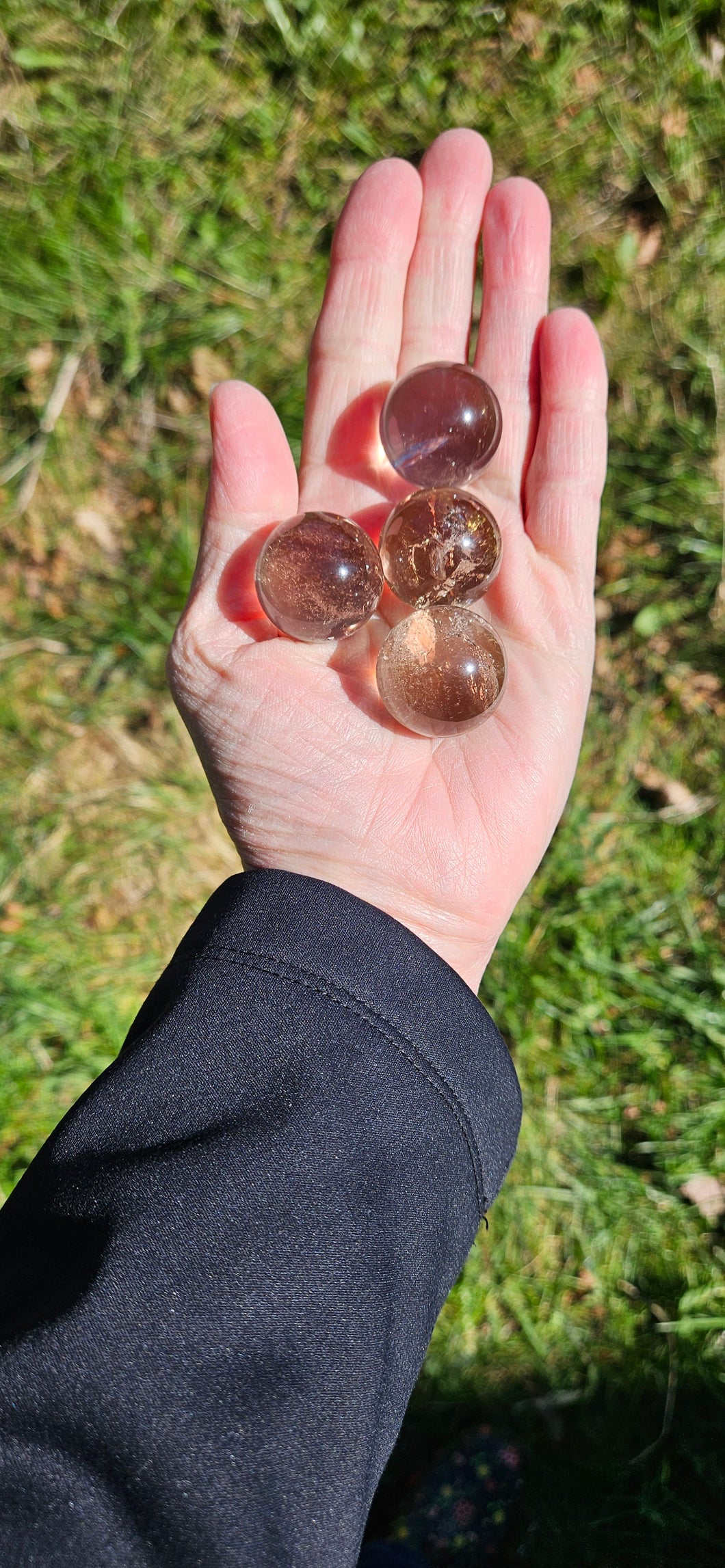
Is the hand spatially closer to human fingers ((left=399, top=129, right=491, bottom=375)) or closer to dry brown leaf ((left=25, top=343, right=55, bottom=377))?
human fingers ((left=399, top=129, right=491, bottom=375))

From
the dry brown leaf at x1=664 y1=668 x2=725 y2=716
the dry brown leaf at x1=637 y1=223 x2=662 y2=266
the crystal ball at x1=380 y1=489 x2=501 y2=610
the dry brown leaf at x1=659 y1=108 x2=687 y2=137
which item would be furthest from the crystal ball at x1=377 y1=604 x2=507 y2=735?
the dry brown leaf at x1=659 y1=108 x2=687 y2=137

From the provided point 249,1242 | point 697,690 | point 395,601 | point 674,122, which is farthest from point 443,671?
point 674,122

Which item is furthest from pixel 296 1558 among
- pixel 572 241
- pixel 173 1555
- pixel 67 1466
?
pixel 572 241

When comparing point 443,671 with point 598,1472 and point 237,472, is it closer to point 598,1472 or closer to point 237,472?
point 237,472

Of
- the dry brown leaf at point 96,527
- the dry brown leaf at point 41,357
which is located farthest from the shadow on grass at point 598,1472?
the dry brown leaf at point 41,357

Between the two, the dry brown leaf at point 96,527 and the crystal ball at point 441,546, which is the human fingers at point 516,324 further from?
the dry brown leaf at point 96,527
